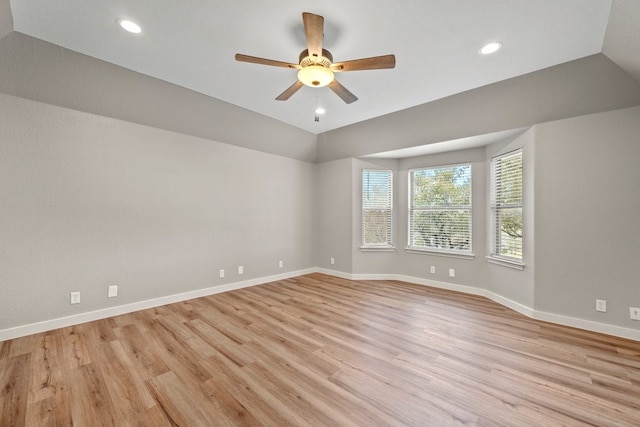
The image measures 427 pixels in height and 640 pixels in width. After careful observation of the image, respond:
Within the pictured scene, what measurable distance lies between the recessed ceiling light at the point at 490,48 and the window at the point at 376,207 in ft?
9.08

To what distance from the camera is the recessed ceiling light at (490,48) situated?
2383 millimetres

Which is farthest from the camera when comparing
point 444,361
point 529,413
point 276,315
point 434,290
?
point 434,290

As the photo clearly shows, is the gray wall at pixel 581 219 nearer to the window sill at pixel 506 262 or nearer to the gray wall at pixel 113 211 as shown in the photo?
the window sill at pixel 506 262

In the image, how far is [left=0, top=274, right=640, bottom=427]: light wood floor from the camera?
1.62 metres

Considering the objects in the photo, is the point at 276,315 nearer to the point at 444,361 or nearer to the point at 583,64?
the point at 444,361

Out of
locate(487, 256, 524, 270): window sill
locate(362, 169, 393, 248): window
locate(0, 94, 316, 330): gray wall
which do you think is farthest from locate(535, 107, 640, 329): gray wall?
locate(0, 94, 316, 330): gray wall

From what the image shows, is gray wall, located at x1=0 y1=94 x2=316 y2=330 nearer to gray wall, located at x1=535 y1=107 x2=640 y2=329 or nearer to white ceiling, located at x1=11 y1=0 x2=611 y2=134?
white ceiling, located at x1=11 y1=0 x2=611 y2=134

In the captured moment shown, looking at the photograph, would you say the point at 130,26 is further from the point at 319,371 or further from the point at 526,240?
the point at 526,240

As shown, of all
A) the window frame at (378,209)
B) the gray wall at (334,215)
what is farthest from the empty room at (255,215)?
the gray wall at (334,215)

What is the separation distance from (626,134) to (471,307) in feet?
8.62

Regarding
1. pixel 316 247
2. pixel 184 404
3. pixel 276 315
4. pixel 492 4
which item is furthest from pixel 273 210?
pixel 492 4

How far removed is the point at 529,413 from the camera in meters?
1.63

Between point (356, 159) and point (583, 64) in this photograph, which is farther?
point (356, 159)

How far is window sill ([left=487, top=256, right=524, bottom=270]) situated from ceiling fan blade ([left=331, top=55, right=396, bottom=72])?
3.16 meters
